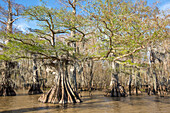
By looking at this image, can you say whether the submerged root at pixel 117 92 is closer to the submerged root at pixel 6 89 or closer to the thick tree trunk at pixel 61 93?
the thick tree trunk at pixel 61 93

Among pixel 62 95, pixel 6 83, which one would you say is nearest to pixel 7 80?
pixel 6 83

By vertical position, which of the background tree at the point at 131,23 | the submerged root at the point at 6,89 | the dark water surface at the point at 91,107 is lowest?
the dark water surface at the point at 91,107

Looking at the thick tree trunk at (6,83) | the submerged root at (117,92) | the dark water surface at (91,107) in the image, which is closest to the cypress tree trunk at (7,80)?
the thick tree trunk at (6,83)

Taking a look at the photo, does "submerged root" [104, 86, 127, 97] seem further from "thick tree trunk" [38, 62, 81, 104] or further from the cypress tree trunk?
the cypress tree trunk

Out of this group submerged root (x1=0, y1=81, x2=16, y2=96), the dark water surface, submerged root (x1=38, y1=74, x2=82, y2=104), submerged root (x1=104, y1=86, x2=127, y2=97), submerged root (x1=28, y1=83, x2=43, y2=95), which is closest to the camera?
the dark water surface

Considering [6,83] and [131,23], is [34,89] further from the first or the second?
[131,23]

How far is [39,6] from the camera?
993cm

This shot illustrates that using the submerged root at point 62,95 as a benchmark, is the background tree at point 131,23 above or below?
above

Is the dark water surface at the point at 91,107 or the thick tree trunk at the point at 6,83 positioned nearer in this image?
the dark water surface at the point at 91,107

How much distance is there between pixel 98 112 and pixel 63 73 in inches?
144

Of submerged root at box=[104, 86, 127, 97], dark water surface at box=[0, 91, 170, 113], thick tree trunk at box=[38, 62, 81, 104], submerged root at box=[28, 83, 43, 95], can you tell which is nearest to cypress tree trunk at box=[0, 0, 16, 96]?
submerged root at box=[28, 83, 43, 95]

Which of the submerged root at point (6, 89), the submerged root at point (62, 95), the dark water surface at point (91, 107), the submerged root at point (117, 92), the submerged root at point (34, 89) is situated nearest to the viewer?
the dark water surface at point (91, 107)

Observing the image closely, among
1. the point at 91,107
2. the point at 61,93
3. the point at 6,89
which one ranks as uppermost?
the point at 61,93

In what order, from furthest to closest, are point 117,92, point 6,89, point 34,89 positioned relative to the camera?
point 34,89, point 6,89, point 117,92
